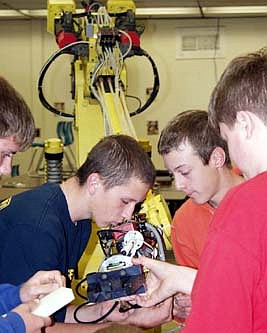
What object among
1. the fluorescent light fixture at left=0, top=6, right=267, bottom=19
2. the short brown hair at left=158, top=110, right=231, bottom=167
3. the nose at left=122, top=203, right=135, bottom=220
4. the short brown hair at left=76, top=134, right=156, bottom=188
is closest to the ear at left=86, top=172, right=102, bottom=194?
the short brown hair at left=76, top=134, right=156, bottom=188

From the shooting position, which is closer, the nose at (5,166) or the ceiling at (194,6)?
the nose at (5,166)

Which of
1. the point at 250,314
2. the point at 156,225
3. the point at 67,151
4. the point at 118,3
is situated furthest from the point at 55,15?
the point at 67,151

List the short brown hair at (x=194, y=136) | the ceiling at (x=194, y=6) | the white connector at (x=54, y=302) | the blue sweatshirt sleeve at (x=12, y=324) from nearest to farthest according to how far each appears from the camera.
→ the blue sweatshirt sleeve at (x=12, y=324)
the white connector at (x=54, y=302)
the short brown hair at (x=194, y=136)
the ceiling at (x=194, y=6)

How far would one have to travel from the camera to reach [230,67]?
1.16 m

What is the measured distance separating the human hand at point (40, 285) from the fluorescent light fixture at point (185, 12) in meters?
5.45

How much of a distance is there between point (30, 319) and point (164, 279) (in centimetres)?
39

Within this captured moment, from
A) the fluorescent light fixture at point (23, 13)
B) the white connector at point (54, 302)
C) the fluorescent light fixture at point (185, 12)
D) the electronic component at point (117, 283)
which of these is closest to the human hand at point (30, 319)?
the white connector at point (54, 302)

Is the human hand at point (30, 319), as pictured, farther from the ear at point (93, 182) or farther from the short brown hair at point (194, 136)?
the short brown hair at point (194, 136)

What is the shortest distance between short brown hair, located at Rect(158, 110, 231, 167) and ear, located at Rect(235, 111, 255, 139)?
2.79 feet

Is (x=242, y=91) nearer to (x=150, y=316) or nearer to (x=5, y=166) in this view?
(x=5, y=166)

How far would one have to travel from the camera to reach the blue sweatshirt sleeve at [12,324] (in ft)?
4.27

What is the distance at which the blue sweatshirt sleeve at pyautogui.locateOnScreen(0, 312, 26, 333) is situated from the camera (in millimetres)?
1302

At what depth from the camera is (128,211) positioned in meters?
1.89

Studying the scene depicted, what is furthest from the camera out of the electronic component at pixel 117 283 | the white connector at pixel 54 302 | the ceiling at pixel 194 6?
the ceiling at pixel 194 6
